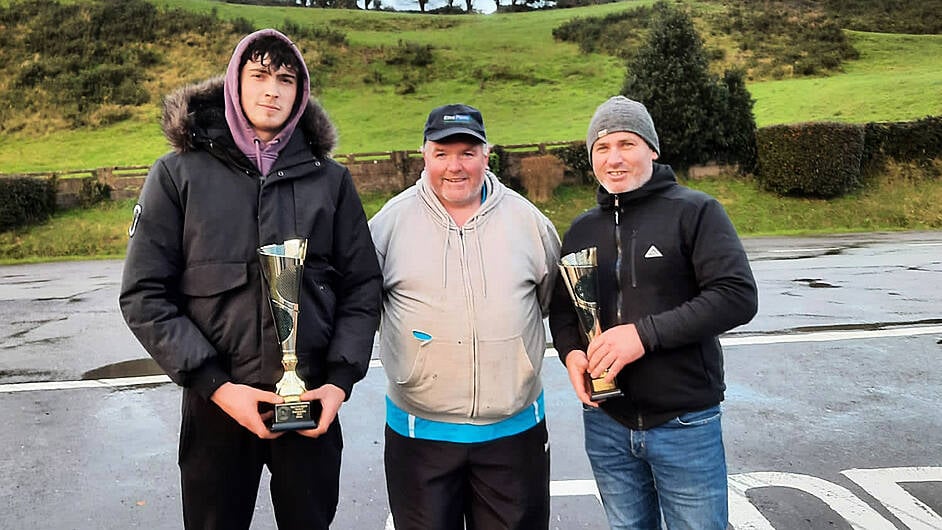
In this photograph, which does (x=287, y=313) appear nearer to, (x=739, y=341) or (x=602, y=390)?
(x=602, y=390)

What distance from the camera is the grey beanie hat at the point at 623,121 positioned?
93.7 inches

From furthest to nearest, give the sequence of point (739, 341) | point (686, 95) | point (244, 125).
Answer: point (686, 95), point (739, 341), point (244, 125)

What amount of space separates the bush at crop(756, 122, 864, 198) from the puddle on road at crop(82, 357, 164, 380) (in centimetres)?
1912

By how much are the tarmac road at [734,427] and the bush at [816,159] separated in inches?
495

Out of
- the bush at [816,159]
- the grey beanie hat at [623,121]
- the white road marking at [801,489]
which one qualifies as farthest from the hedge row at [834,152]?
the grey beanie hat at [623,121]

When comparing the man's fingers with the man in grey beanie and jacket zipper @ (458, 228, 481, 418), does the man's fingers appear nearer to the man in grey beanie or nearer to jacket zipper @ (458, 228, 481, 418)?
jacket zipper @ (458, 228, 481, 418)

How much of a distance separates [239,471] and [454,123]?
4.57ft

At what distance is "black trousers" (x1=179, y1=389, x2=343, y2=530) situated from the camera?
214 centimetres

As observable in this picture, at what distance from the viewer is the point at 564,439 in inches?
177

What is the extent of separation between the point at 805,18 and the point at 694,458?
153 feet

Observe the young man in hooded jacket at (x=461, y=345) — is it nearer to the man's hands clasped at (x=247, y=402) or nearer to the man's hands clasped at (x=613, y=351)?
the man's hands clasped at (x=613, y=351)

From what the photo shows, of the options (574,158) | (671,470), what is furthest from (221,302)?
(574,158)

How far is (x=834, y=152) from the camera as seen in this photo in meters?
20.0

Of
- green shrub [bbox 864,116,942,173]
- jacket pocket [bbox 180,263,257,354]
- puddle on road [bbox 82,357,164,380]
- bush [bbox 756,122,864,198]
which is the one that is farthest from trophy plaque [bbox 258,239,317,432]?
green shrub [bbox 864,116,942,173]
